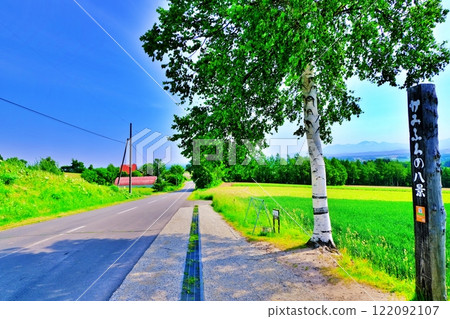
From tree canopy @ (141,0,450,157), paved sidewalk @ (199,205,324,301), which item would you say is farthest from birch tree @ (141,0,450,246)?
paved sidewalk @ (199,205,324,301)

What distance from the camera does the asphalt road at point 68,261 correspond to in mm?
4480

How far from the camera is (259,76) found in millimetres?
7109

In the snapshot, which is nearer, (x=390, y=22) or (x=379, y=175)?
(x=390, y=22)

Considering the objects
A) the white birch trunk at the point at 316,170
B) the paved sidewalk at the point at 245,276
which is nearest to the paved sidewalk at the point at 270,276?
the paved sidewalk at the point at 245,276

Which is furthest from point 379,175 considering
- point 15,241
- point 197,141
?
point 15,241

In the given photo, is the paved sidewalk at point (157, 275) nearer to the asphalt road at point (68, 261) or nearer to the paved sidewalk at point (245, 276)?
the asphalt road at point (68, 261)

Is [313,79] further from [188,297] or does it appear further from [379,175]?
[379,175]

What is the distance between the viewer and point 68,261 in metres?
6.30

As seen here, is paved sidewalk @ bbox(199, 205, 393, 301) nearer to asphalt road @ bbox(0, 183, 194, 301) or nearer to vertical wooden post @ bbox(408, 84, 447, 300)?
vertical wooden post @ bbox(408, 84, 447, 300)

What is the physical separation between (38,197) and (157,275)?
19813mm

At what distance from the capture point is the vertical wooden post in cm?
344

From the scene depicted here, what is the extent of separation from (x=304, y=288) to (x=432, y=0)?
803 cm

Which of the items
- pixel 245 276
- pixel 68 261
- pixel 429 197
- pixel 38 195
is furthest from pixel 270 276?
pixel 38 195

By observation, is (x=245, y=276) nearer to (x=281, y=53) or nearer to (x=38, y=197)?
(x=281, y=53)
